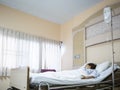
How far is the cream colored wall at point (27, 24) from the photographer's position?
12.6 ft

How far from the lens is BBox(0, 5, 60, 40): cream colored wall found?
12.6 feet

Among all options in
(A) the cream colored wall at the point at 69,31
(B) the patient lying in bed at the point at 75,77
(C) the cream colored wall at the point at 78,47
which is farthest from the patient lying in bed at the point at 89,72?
(A) the cream colored wall at the point at 69,31

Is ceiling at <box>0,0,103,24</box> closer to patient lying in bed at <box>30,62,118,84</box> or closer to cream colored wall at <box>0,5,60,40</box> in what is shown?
cream colored wall at <box>0,5,60,40</box>

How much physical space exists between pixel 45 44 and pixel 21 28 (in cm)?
92

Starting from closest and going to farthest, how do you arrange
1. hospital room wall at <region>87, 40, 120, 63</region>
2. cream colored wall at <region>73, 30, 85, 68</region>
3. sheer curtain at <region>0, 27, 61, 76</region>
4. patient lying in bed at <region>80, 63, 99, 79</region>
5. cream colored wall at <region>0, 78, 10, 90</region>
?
patient lying in bed at <region>80, 63, 99, 79</region>, hospital room wall at <region>87, 40, 120, 63</region>, cream colored wall at <region>0, 78, 10, 90</region>, sheer curtain at <region>0, 27, 61, 76</region>, cream colored wall at <region>73, 30, 85, 68</region>

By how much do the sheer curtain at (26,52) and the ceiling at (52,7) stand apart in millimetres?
731

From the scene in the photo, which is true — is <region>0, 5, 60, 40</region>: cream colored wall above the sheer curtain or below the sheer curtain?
above

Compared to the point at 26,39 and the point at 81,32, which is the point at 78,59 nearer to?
the point at 81,32

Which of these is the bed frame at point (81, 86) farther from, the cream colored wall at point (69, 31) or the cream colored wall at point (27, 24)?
the cream colored wall at point (27, 24)

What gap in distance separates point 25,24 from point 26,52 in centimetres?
85

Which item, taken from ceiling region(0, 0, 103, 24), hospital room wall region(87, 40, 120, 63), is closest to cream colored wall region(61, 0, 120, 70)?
ceiling region(0, 0, 103, 24)

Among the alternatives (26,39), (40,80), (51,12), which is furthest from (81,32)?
(40,80)

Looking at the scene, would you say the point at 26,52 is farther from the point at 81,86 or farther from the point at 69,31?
the point at 81,86

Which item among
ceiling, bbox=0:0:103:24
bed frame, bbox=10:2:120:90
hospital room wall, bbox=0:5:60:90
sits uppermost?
ceiling, bbox=0:0:103:24
